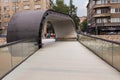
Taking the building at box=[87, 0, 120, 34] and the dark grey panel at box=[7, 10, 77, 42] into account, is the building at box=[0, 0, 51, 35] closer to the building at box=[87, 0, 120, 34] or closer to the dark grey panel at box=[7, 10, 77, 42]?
the building at box=[87, 0, 120, 34]

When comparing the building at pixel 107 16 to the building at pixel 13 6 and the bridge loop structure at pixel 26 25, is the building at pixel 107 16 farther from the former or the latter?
the bridge loop structure at pixel 26 25

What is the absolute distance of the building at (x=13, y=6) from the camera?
78.5 metres

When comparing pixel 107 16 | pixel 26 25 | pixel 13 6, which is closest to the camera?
pixel 26 25

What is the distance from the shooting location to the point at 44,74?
9.47 meters

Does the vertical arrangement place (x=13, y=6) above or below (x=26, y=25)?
above

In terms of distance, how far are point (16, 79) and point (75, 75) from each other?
83.0 inches

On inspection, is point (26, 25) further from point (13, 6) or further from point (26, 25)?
point (13, 6)

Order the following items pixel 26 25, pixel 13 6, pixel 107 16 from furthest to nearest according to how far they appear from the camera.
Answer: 1. pixel 13 6
2. pixel 107 16
3. pixel 26 25

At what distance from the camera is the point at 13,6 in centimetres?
8106

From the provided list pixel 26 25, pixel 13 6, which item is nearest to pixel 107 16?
pixel 13 6

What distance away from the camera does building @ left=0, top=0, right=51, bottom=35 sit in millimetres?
78506

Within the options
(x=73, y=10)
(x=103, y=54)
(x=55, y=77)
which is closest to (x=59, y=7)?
(x=73, y=10)

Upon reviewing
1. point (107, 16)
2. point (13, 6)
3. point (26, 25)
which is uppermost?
point (13, 6)

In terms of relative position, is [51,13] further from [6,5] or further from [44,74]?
[6,5]
